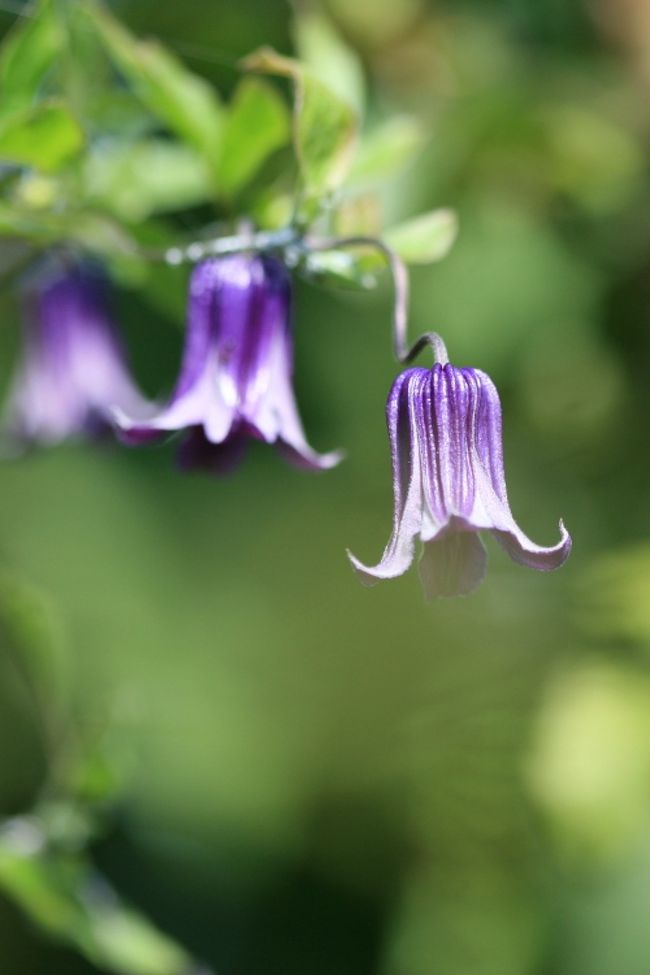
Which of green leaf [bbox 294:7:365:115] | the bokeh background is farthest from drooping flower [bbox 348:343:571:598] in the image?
the bokeh background

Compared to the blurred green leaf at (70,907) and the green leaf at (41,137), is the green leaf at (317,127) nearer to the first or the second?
the green leaf at (41,137)

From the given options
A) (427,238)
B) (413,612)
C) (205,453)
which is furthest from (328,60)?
(413,612)

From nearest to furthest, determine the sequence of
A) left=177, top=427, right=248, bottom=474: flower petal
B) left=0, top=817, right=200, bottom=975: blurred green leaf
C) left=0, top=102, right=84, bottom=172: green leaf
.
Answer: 1. left=0, top=102, right=84, bottom=172: green leaf
2. left=177, top=427, right=248, bottom=474: flower petal
3. left=0, top=817, right=200, bottom=975: blurred green leaf

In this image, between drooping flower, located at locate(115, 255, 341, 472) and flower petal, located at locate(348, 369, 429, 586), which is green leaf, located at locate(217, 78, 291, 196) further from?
flower petal, located at locate(348, 369, 429, 586)

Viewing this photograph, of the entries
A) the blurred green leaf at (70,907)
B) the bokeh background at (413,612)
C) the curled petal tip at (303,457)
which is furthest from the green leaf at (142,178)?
the blurred green leaf at (70,907)

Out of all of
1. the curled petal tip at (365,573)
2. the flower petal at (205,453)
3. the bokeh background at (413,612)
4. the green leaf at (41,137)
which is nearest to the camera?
the curled petal tip at (365,573)

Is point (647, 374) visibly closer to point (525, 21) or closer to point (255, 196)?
point (525, 21)

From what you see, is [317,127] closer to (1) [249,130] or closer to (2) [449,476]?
(1) [249,130]

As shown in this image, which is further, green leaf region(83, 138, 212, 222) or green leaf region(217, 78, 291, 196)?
green leaf region(83, 138, 212, 222)
